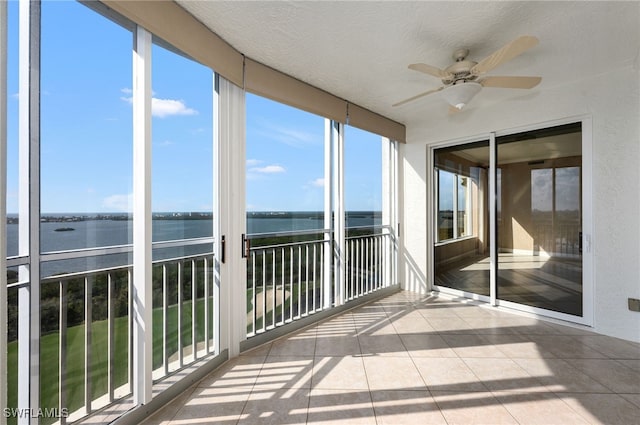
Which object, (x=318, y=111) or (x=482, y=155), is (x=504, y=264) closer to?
(x=482, y=155)

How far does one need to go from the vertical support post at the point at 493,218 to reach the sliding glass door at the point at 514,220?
0.01 m

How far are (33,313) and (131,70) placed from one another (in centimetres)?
137

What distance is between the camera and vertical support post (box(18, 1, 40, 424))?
3.98 ft

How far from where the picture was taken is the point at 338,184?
11.1 feet

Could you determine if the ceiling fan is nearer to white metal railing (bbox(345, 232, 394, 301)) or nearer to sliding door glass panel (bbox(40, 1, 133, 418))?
sliding door glass panel (bbox(40, 1, 133, 418))

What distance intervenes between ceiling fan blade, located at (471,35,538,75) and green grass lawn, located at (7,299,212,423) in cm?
280

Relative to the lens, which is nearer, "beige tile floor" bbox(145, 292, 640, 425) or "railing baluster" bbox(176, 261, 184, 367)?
"beige tile floor" bbox(145, 292, 640, 425)

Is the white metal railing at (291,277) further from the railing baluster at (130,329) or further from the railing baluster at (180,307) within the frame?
the railing baluster at (130,329)

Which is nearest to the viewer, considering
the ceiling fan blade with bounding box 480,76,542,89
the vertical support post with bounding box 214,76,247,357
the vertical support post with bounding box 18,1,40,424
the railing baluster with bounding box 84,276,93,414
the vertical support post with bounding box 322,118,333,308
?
the vertical support post with bounding box 18,1,40,424

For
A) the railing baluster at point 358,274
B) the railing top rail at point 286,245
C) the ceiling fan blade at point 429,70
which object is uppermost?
the ceiling fan blade at point 429,70

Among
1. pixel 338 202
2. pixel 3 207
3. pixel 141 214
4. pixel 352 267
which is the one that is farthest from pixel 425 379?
pixel 3 207

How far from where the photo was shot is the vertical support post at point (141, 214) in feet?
5.38

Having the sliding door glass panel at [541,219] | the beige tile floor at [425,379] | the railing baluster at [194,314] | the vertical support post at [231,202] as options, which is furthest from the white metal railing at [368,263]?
the railing baluster at [194,314]

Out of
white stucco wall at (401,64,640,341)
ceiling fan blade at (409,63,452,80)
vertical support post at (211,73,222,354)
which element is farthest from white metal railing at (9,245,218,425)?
white stucco wall at (401,64,640,341)
